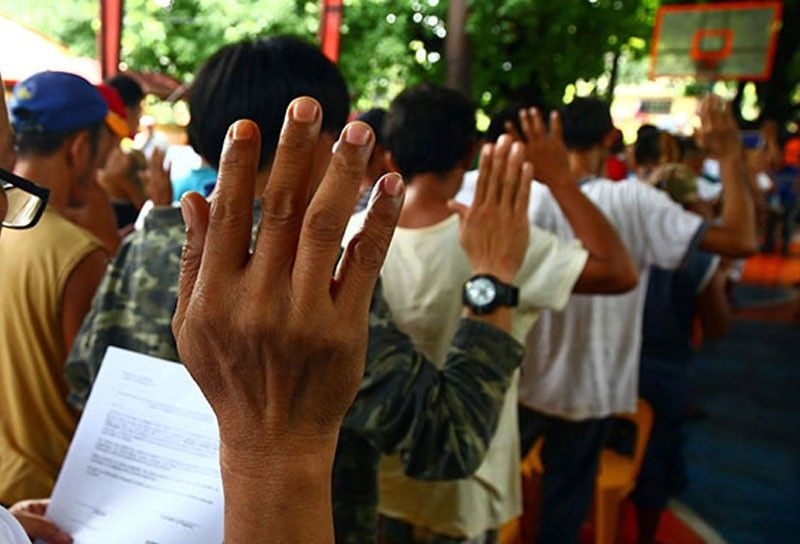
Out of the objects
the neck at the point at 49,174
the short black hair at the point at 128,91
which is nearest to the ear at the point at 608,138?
the neck at the point at 49,174

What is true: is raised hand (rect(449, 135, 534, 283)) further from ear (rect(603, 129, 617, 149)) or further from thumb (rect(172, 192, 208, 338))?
ear (rect(603, 129, 617, 149))

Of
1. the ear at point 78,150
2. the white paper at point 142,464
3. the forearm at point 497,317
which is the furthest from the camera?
the ear at point 78,150

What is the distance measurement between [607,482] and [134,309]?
2090 mm

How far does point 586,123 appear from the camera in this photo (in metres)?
2.63

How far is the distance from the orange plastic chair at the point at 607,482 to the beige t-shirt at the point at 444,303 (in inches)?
42.8

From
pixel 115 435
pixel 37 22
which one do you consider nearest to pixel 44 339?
pixel 115 435

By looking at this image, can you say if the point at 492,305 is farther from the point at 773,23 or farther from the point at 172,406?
the point at 773,23

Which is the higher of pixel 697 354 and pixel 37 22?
pixel 37 22

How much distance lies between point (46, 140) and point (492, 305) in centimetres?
114

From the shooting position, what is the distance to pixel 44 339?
4.48 feet

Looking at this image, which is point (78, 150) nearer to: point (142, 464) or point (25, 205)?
point (25, 205)

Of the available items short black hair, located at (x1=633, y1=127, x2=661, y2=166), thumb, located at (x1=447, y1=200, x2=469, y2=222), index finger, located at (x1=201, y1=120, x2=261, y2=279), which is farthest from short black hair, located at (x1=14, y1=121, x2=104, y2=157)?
short black hair, located at (x1=633, y1=127, x2=661, y2=166)

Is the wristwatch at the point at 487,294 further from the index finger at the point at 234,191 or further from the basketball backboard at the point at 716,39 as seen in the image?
the basketball backboard at the point at 716,39

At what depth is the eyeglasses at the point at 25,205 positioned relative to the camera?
3.09 feet
